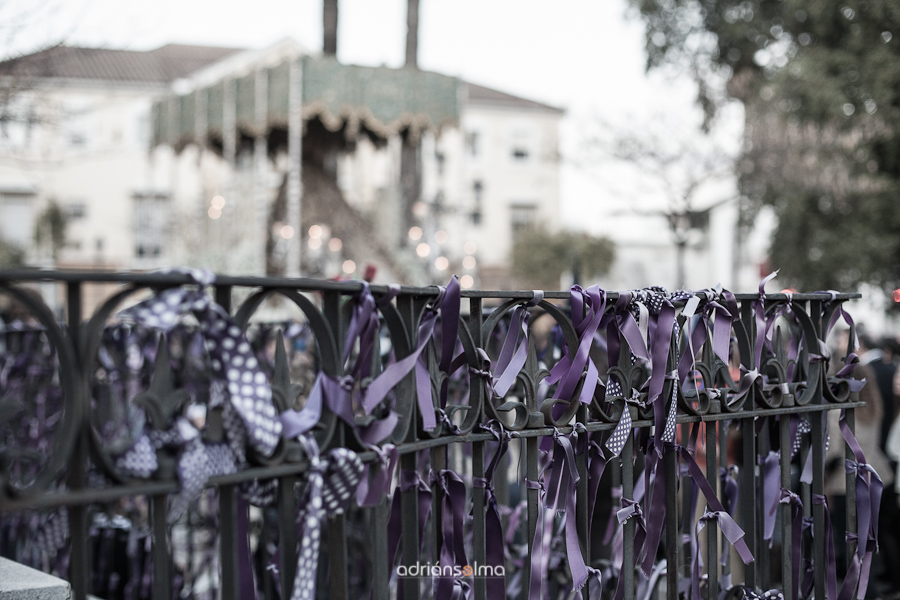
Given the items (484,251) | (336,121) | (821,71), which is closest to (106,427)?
(336,121)

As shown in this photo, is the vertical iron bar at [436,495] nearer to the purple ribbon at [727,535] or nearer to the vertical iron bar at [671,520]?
the vertical iron bar at [671,520]

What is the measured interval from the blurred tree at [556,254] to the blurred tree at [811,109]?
11774mm

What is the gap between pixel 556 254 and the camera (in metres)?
34.2

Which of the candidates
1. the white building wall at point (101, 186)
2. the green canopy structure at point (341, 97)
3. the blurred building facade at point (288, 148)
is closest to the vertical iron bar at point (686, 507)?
the blurred building facade at point (288, 148)

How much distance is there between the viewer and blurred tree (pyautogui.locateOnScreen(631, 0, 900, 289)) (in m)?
16.2

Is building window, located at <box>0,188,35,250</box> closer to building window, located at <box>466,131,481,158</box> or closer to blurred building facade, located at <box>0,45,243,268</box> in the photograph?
blurred building facade, located at <box>0,45,243,268</box>

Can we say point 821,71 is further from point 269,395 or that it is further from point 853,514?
point 269,395

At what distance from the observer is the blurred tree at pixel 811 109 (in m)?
16.2

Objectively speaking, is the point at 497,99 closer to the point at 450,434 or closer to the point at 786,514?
the point at 786,514

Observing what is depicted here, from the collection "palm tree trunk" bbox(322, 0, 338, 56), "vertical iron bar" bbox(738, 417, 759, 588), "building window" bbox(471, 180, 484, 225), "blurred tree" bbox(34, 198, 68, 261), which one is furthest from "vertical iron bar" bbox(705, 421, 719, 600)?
"building window" bbox(471, 180, 484, 225)

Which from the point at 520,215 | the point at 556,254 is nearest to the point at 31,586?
the point at 556,254

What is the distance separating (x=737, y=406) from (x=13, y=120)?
21.7ft

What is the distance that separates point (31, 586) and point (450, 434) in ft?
3.45

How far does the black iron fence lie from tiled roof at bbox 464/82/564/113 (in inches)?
1501
